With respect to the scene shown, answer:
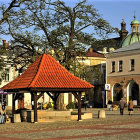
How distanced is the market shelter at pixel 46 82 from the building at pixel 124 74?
28556 millimetres

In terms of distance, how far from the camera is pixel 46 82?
30.7m

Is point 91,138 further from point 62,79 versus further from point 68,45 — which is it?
point 68,45

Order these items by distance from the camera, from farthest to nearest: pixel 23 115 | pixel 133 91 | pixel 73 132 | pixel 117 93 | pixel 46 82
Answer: pixel 117 93, pixel 133 91, pixel 23 115, pixel 46 82, pixel 73 132

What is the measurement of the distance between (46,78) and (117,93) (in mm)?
35721

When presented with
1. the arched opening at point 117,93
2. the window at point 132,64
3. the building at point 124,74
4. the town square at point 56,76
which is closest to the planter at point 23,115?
the town square at point 56,76

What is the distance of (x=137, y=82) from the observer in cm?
6184

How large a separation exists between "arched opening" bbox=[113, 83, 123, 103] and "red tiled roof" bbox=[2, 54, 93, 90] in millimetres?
32560

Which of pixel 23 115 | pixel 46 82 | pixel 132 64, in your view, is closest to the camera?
pixel 46 82

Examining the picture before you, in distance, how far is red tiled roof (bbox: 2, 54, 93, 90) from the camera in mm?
30500

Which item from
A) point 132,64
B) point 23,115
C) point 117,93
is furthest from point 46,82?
point 117,93

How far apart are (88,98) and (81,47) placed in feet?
128

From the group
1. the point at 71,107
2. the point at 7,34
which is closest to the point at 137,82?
the point at 71,107

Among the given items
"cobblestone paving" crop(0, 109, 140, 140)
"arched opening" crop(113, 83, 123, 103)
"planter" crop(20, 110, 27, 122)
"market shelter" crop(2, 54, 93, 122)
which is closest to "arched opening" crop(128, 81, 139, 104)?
"arched opening" crop(113, 83, 123, 103)

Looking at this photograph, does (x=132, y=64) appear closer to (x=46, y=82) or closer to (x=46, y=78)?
(x=46, y=78)
